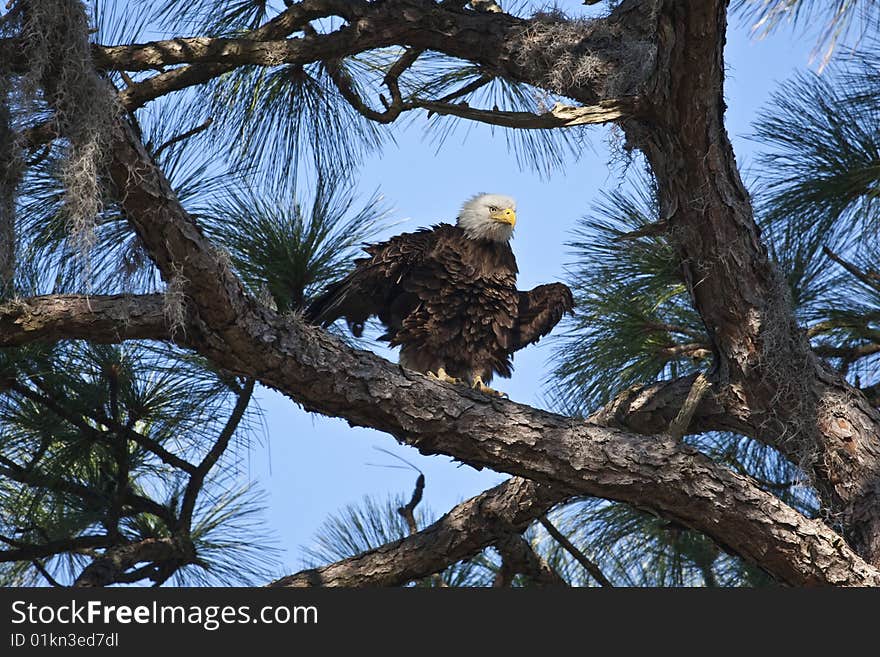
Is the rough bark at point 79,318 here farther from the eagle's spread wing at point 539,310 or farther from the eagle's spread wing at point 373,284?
the eagle's spread wing at point 539,310

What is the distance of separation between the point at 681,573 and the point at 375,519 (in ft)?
3.63

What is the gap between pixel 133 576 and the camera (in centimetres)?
314

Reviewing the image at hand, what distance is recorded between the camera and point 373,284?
→ 3.49 meters

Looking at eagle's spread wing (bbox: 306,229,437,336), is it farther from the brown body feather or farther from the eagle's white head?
the eagle's white head

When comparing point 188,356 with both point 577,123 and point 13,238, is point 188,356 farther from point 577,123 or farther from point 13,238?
point 577,123

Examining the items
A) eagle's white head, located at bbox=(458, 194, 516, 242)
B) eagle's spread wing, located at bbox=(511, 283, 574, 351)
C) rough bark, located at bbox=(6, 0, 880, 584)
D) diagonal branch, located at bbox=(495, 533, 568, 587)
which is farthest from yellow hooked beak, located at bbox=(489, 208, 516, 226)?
diagonal branch, located at bbox=(495, 533, 568, 587)

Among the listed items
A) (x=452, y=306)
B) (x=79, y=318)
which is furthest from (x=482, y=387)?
(x=79, y=318)

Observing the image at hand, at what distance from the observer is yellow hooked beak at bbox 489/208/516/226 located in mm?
3993

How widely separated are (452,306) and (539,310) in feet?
1.02

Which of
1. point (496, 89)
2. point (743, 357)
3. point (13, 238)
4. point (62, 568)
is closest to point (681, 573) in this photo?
point (743, 357)

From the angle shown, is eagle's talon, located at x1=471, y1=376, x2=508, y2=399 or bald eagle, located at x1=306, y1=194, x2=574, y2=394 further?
bald eagle, located at x1=306, y1=194, x2=574, y2=394

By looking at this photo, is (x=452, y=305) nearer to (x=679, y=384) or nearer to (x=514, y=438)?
(x=679, y=384)

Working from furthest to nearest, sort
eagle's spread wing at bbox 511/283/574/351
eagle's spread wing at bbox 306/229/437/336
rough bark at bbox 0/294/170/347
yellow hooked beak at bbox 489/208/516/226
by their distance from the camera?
yellow hooked beak at bbox 489/208/516/226 < eagle's spread wing at bbox 511/283/574/351 < eagle's spread wing at bbox 306/229/437/336 < rough bark at bbox 0/294/170/347

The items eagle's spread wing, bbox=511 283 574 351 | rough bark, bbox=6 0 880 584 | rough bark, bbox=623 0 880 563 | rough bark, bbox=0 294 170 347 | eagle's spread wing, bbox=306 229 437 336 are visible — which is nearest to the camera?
rough bark, bbox=0 294 170 347
